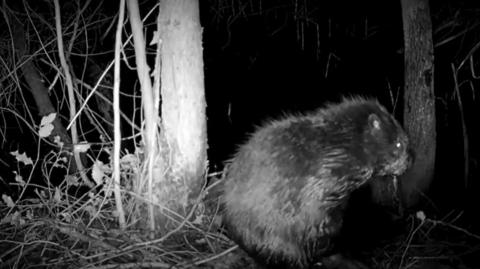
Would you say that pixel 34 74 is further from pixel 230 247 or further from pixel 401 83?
pixel 401 83

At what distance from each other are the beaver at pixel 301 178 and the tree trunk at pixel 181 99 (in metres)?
0.38

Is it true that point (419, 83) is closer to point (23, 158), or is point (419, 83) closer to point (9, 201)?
point (23, 158)

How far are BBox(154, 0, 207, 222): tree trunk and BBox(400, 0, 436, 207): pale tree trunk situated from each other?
7.44 ft

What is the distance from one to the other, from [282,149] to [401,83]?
5.85m

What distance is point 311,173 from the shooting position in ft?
9.81

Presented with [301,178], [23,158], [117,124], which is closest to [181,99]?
[117,124]

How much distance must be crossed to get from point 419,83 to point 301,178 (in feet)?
7.36

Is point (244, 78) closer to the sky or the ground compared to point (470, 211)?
closer to the sky

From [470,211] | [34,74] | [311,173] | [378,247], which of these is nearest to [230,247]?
[311,173]

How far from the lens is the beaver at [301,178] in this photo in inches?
117

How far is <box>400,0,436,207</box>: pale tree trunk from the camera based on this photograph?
14.8 ft

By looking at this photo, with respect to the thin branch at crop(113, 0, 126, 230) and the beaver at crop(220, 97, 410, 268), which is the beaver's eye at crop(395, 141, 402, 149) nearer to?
the beaver at crop(220, 97, 410, 268)

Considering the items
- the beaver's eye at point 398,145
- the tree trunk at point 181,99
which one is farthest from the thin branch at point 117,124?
the beaver's eye at point 398,145

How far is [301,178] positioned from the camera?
2.98 metres
